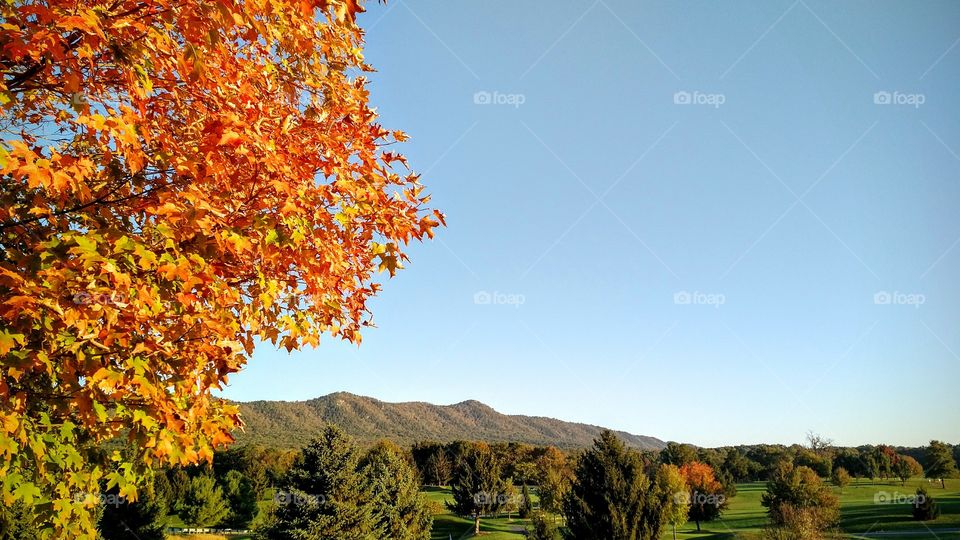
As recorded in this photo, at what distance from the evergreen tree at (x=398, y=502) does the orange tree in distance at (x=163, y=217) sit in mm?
28709

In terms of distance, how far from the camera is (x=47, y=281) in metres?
3.01

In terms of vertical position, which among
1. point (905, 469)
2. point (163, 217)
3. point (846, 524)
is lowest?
point (846, 524)

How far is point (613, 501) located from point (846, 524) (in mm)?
37890

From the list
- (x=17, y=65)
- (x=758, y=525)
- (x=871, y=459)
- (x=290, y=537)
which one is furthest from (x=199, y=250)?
(x=871, y=459)

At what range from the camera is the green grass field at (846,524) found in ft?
141

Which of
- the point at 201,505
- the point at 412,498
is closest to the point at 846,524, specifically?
the point at 412,498

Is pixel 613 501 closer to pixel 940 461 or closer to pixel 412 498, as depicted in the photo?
pixel 412 498

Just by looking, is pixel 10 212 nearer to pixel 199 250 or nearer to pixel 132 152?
pixel 132 152

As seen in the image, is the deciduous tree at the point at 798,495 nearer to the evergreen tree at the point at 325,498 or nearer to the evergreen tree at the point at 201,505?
the evergreen tree at the point at 325,498

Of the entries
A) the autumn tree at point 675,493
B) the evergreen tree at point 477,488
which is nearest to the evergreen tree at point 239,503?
the evergreen tree at point 477,488

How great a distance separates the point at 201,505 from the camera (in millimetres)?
55125

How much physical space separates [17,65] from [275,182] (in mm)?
2094

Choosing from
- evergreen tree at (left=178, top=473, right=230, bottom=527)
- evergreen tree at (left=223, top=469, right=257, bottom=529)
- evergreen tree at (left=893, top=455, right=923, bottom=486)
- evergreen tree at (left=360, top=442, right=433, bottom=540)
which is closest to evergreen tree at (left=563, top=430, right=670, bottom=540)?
evergreen tree at (left=360, top=442, right=433, bottom=540)

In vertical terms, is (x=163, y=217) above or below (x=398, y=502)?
above
